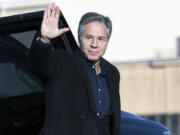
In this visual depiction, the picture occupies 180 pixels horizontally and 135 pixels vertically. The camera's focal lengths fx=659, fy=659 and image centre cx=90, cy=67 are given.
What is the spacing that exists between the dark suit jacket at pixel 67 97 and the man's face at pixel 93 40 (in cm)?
7

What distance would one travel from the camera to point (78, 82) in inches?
131

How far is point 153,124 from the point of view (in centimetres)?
412

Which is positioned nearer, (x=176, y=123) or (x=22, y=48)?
(x=22, y=48)

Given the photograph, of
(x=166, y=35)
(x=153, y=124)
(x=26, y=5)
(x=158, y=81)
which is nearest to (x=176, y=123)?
(x=158, y=81)

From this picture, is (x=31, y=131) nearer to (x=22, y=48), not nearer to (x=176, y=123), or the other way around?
(x=22, y=48)

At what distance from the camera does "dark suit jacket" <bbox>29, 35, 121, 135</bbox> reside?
325cm

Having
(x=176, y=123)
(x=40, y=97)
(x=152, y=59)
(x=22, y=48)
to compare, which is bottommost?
(x=176, y=123)

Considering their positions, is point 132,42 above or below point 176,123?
above

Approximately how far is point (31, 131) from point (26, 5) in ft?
34.0

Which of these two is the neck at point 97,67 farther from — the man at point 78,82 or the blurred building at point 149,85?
the blurred building at point 149,85

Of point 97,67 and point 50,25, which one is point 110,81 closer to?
point 97,67

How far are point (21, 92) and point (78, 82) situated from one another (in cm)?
79

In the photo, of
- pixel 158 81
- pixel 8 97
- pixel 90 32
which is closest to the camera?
pixel 90 32

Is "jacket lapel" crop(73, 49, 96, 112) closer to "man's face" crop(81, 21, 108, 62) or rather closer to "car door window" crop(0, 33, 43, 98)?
"man's face" crop(81, 21, 108, 62)
